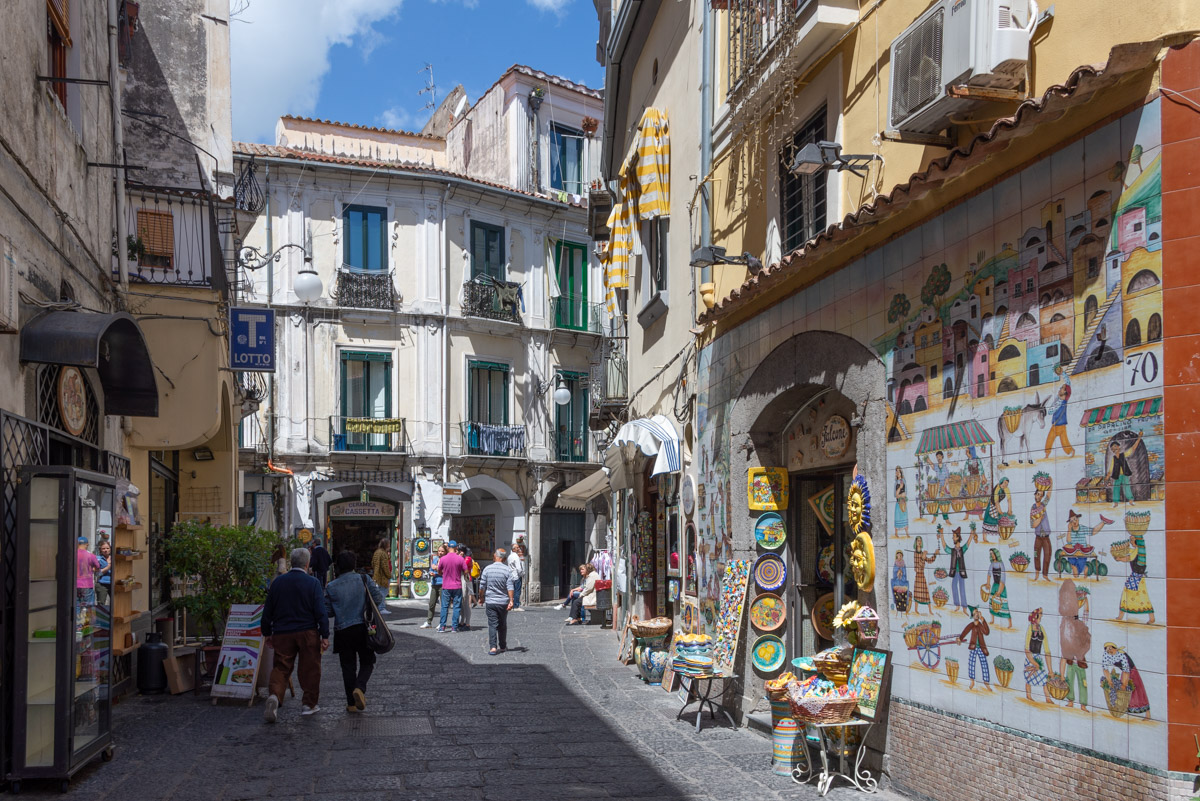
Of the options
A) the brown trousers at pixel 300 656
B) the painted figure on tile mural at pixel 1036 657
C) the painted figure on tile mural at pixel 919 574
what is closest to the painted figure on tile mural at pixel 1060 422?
the painted figure on tile mural at pixel 1036 657

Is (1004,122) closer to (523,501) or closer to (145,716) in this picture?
(145,716)

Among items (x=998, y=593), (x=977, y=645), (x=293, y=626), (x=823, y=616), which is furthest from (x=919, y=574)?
(x=293, y=626)

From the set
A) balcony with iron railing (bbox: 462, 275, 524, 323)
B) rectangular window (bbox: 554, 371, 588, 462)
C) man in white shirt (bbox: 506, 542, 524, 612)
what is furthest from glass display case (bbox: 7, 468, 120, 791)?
rectangular window (bbox: 554, 371, 588, 462)

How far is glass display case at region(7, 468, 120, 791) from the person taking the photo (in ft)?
23.8

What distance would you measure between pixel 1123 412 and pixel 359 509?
996 inches

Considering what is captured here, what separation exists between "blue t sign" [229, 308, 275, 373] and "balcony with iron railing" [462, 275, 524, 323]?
1417cm

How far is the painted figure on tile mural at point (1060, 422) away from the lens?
5695 millimetres

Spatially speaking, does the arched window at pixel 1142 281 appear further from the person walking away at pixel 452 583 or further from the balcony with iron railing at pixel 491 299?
the balcony with iron railing at pixel 491 299

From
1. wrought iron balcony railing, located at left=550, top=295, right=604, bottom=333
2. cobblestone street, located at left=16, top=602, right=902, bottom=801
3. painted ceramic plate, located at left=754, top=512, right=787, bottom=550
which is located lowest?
cobblestone street, located at left=16, top=602, right=902, bottom=801

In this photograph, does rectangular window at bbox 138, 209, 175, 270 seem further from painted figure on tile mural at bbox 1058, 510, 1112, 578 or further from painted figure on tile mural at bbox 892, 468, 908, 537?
painted figure on tile mural at bbox 1058, 510, 1112, 578

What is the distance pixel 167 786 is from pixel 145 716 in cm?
328

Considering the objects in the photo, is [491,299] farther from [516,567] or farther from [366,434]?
[516,567]

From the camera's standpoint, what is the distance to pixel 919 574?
7199mm

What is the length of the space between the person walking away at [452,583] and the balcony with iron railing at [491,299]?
1187 cm
